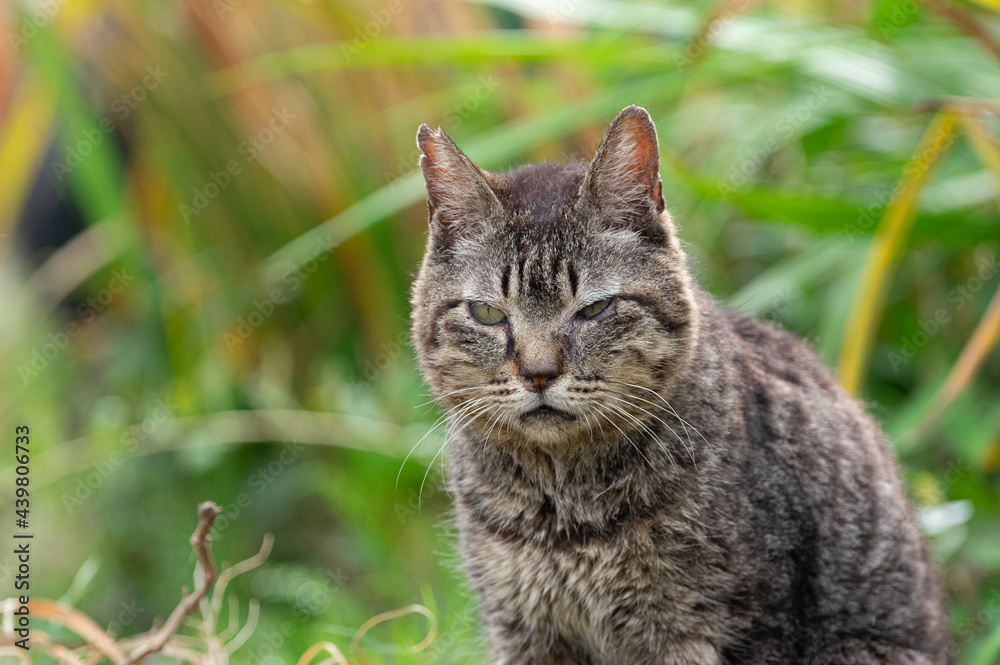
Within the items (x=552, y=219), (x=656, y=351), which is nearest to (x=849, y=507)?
(x=656, y=351)

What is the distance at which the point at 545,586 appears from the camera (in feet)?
7.09

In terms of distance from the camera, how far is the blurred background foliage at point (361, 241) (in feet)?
10.8

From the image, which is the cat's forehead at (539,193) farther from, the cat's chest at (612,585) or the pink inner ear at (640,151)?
the cat's chest at (612,585)

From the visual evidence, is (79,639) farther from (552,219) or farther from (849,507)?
(849,507)

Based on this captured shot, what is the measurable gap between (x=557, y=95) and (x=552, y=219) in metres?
2.51

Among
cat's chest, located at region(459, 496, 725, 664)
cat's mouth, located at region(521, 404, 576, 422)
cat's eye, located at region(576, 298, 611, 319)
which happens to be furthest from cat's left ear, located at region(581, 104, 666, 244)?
cat's chest, located at region(459, 496, 725, 664)

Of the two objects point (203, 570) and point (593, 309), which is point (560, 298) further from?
point (203, 570)

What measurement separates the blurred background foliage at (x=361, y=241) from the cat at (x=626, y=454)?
57 centimetres

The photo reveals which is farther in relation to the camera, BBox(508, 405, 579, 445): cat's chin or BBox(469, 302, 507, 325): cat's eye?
BBox(469, 302, 507, 325): cat's eye

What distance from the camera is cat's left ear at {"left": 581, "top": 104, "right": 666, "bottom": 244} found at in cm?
201

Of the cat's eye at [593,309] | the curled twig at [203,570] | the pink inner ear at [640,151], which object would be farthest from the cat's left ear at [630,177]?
the curled twig at [203,570]

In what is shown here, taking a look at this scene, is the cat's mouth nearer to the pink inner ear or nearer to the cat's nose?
the cat's nose

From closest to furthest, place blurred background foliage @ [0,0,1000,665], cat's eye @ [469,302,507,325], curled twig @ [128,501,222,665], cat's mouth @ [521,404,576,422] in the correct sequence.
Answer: curled twig @ [128,501,222,665] → cat's mouth @ [521,404,576,422] → cat's eye @ [469,302,507,325] → blurred background foliage @ [0,0,1000,665]

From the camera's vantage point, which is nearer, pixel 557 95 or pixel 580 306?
pixel 580 306
